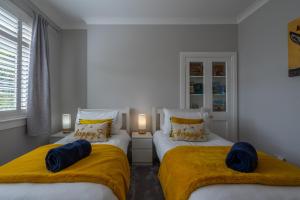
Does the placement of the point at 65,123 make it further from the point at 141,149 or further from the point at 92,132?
the point at 141,149

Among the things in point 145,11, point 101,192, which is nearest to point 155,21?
point 145,11

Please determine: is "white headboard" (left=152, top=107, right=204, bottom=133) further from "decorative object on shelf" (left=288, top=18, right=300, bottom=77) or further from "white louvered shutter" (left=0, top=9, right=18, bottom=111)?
"white louvered shutter" (left=0, top=9, right=18, bottom=111)

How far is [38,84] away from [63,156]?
157 centimetres

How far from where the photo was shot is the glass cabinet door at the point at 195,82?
11.1ft

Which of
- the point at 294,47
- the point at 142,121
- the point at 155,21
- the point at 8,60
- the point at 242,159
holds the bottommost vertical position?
the point at 242,159

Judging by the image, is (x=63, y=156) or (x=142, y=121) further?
(x=142, y=121)

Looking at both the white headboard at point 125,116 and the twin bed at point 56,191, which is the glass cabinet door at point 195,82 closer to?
the white headboard at point 125,116

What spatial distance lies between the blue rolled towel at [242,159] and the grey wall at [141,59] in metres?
1.90

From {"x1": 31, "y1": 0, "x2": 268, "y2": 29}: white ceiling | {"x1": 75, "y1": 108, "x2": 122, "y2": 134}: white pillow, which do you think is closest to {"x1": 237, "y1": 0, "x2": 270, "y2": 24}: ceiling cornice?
{"x1": 31, "y1": 0, "x2": 268, "y2": 29}: white ceiling

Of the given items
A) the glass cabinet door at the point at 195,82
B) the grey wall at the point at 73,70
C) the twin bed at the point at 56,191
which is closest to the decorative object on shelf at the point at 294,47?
the glass cabinet door at the point at 195,82

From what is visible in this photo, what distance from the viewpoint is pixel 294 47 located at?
6.91 ft

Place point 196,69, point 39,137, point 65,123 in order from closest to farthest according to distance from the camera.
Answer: point 39,137 < point 65,123 < point 196,69

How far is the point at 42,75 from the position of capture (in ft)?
8.77

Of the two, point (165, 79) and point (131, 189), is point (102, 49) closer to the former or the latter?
A: point (165, 79)
